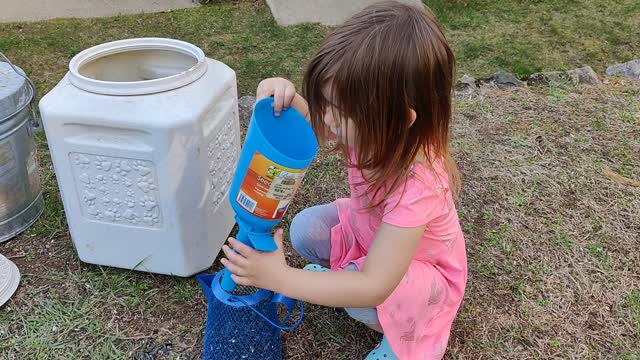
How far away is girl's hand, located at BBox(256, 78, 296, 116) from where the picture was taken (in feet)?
4.32

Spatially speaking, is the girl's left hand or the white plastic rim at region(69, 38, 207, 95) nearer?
the girl's left hand

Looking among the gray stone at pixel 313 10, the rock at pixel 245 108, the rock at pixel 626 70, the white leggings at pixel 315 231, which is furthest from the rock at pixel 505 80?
the white leggings at pixel 315 231

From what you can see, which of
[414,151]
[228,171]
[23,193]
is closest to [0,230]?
[23,193]

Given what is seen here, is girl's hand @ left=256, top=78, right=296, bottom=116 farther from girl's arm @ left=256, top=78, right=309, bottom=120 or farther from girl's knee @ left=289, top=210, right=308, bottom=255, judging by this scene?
girl's knee @ left=289, top=210, right=308, bottom=255

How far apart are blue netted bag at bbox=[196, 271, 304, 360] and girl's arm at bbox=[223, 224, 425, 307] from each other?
16cm

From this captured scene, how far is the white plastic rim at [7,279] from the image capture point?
5.70 feet

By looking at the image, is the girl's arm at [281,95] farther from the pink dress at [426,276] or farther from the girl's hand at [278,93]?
the pink dress at [426,276]

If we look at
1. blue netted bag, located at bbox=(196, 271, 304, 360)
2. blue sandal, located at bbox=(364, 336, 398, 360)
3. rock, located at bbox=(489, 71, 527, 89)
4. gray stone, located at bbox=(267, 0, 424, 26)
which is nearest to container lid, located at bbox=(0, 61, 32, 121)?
blue netted bag, located at bbox=(196, 271, 304, 360)

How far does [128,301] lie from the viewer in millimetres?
1757

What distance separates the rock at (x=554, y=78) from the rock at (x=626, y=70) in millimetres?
301

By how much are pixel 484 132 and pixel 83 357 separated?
5.91 ft

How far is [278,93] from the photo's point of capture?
4.36 feet

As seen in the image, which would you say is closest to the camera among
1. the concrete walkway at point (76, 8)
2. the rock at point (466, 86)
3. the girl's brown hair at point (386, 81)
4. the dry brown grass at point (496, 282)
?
the girl's brown hair at point (386, 81)

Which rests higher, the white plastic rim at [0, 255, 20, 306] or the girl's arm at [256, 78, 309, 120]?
the girl's arm at [256, 78, 309, 120]
